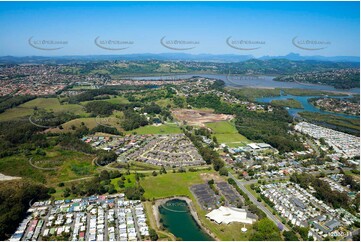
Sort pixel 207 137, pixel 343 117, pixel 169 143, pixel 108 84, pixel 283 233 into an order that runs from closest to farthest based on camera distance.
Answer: pixel 283 233
pixel 169 143
pixel 207 137
pixel 343 117
pixel 108 84

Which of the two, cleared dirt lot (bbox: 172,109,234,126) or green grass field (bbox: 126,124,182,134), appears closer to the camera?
green grass field (bbox: 126,124,182,134)

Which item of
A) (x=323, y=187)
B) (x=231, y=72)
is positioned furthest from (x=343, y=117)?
(x=231, y=72)

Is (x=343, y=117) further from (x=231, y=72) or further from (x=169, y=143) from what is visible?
(x=231, y=72)

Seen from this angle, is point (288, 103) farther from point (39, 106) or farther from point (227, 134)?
point (39, 106)

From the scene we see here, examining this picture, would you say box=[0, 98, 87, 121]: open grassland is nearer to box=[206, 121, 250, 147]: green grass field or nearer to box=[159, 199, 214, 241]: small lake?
box=[206, 121, 250, 147]: green grass field

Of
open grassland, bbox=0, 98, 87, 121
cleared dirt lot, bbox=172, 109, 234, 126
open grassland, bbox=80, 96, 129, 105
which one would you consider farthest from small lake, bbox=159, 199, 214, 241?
open grassland, bbox=80, 96, 129, 105
